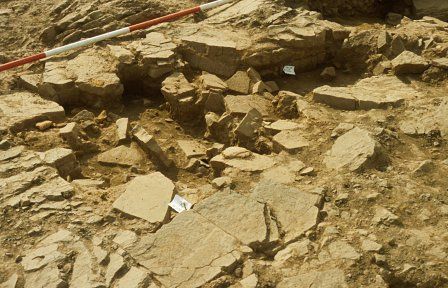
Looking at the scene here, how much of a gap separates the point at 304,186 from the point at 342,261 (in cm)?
72

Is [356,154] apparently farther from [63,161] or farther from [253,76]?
[63,161]

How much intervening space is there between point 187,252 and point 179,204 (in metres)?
0.48

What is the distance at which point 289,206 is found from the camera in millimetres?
3408

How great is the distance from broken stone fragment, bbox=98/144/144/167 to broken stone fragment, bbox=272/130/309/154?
115cm

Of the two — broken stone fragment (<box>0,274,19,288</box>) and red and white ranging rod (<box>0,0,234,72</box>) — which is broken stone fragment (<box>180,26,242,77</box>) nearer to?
red and white ranging rod (<box>0,0,234,72</box>)

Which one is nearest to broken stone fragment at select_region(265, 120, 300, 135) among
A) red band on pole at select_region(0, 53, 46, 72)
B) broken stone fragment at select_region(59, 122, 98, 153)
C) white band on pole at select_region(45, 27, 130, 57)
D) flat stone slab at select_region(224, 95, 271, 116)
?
flat stone slab at select_region(224, 95, 271, 116)

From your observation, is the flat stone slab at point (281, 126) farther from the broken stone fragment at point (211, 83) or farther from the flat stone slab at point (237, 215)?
the flat stone slab at point (237, 215)

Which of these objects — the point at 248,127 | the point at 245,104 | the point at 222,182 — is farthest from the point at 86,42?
the point at 222,182

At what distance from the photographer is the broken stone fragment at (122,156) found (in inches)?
163

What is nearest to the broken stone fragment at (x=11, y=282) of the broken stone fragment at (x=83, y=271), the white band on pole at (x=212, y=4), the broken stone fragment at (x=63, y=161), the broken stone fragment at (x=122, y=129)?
the broken stone fragment at (x=83, y=271)

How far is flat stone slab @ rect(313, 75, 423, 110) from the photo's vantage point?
4.41 metres

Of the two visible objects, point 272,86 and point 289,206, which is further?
point 272,86

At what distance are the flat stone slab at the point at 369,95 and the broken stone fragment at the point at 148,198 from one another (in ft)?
5.72

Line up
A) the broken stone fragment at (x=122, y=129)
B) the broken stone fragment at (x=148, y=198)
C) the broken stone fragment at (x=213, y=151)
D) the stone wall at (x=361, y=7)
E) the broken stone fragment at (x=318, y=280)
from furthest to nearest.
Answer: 1. the stone wall at (x=361, y=7)
2. the broken stone fragment at (x=122, y=129)
3. the broken stone fragment at (x=213, y=151)
4. the broken stone fragment at (x=148, y=198)
5. the broken stone fragment at (x=318, y=280)
